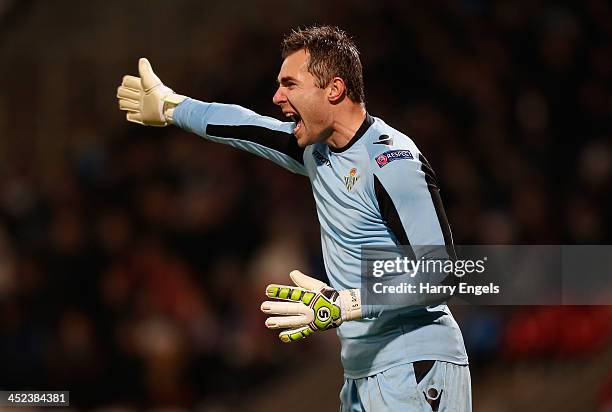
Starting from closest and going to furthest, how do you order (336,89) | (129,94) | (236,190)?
(336,89), (129,94), (236,190)

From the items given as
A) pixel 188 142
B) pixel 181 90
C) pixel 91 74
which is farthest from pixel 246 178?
pixel 91 74

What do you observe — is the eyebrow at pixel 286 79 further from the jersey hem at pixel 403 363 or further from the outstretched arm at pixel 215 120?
the jersey hem at pixel 403 363

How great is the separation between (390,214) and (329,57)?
0.60 m

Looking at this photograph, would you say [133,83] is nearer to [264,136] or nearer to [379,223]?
[264,136]

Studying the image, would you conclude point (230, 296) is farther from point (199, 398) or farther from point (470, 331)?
point (470, 331)

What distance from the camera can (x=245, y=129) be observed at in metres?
4.18

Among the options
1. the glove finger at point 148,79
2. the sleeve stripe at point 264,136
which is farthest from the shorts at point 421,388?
the glove finger at point 148,79

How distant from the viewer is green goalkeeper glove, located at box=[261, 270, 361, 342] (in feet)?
11.9

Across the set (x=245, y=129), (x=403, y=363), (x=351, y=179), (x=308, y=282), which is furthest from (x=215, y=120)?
(x=403, y=363)

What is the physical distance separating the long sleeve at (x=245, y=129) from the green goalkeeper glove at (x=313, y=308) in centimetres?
62

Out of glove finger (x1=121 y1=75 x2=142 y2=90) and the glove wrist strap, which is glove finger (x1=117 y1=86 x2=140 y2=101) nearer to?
glove finger (x1=121 y1=75 x2=142 y2=90)

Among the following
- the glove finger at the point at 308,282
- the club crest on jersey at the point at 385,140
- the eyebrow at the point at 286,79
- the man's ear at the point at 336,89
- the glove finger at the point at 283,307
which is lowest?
the glove finger at the point at 283,307

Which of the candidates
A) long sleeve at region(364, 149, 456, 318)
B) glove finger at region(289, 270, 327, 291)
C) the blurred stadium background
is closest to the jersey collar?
long sleeve at region(364, 149, 456, 318)

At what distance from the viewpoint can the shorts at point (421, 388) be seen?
12.3 feet
